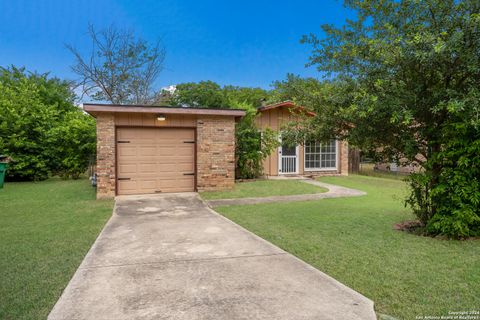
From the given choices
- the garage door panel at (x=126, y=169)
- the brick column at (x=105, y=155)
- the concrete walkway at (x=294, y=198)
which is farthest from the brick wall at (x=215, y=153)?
the brick column at (x=105, y=155)

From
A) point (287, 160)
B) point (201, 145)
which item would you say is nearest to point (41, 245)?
point (201, 145)

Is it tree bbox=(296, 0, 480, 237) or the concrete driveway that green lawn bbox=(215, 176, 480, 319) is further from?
tree bbox=(296, 0, 480, 237)

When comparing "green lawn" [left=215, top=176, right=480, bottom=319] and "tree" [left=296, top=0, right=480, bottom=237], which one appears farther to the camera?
"tree" [left=296, top=0, right=480, bottom=237]

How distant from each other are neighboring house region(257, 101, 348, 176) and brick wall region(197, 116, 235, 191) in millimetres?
4410

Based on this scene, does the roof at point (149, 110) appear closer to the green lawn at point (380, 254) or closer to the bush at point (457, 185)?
the green lawn at point (380, 254)

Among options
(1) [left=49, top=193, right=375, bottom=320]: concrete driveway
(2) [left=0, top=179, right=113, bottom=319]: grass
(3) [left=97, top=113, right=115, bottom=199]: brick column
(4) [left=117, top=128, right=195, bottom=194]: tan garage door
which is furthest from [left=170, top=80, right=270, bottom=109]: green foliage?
(1) [left=49, top=193, right=375, bottom=320]: concrete driveway

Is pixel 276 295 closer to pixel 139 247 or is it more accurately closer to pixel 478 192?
pixel 139 247

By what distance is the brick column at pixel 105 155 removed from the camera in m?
8.26

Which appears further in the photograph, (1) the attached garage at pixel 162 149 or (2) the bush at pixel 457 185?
(1) the attached garage at pixel 162 149

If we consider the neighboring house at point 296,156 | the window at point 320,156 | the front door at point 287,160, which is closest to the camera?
the neighboring house at point 296,156

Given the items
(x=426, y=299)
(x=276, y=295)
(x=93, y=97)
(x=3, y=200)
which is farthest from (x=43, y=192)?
(x=93, y=97)

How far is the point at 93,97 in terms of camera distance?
22.3 metres

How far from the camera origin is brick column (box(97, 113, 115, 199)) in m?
8.26

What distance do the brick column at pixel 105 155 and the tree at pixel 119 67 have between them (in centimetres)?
1498
